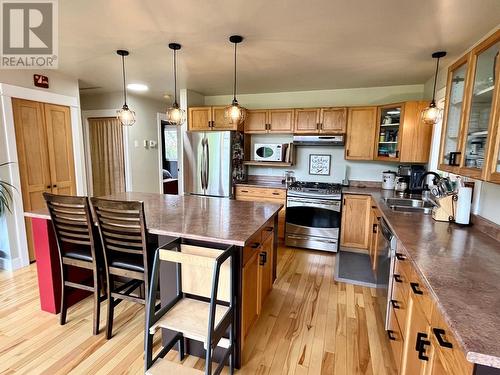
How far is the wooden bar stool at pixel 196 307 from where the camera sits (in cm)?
140

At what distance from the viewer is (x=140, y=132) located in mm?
4969

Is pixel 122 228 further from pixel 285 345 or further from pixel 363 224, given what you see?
pixel 363 224

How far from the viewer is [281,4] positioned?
177 cm

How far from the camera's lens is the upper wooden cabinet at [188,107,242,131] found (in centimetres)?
419

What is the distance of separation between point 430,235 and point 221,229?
1.39 m

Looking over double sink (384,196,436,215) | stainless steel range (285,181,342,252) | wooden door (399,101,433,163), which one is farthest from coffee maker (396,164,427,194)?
stainless steel range (285,181,342,252)

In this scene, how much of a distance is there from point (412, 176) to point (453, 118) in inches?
60.9

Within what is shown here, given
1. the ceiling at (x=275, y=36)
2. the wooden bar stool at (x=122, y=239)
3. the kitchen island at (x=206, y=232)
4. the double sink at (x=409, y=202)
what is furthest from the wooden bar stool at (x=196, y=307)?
the double sink at (x=409, y=202)

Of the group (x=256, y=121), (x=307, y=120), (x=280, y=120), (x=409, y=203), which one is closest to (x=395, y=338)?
(x=409, y=203)

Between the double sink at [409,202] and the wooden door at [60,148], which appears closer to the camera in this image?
Result: the double sink at [409,202]

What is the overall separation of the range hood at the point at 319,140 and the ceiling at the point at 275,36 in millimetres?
786

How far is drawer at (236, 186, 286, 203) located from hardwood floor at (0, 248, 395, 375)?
1.48 meters

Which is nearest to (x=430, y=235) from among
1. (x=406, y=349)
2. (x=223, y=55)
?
(x=406, y=349)

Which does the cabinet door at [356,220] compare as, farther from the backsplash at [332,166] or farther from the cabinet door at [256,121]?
the cabinet door at [256,121]
